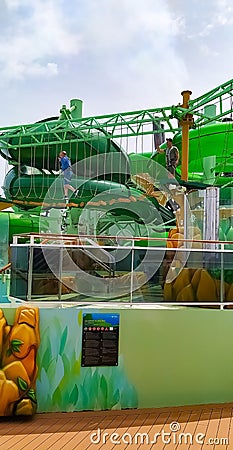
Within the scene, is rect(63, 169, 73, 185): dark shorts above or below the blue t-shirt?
below

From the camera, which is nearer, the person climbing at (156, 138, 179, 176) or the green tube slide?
the person climbing at (156, 138, 179, 176)

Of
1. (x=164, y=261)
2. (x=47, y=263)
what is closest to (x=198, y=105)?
(x=164, y=261)

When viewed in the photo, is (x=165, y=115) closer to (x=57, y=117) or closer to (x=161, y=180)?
(x=161, y=180)

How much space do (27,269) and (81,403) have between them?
61.4 inches

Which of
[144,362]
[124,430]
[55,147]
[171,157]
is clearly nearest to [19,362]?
[124,430]

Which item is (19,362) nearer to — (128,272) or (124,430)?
(124,430)

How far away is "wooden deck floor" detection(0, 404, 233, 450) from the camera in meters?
4.62

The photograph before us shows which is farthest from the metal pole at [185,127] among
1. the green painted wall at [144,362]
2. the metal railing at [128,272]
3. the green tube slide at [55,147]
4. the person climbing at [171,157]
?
the green painted wall at [144,362]

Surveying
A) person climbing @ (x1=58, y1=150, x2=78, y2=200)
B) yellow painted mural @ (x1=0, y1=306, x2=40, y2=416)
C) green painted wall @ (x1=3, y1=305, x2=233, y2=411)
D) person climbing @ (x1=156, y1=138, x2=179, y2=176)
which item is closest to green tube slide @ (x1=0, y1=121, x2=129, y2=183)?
person climbing @ (x1=58, y1=150, x2=78, y2=200)

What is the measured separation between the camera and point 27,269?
18.9 feet

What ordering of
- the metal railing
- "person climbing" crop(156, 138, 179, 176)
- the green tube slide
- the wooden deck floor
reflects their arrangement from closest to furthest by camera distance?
the wooden deck floor → the metal railing → "person climbing" crop(156, 138, 179, 176) → the green tube slide

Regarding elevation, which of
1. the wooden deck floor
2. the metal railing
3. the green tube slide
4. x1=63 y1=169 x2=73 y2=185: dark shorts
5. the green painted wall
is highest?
the green tube slide

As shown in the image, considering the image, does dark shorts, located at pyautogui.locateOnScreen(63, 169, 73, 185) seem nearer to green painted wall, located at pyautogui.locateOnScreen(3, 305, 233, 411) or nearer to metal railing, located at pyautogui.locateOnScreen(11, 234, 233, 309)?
metal railing, located at pyautogui.locateOnScreen(11, 234, 233, 309)

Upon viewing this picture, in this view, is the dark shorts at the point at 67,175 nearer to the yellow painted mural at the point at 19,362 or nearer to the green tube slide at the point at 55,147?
the green tube slide at the point at 55,147
